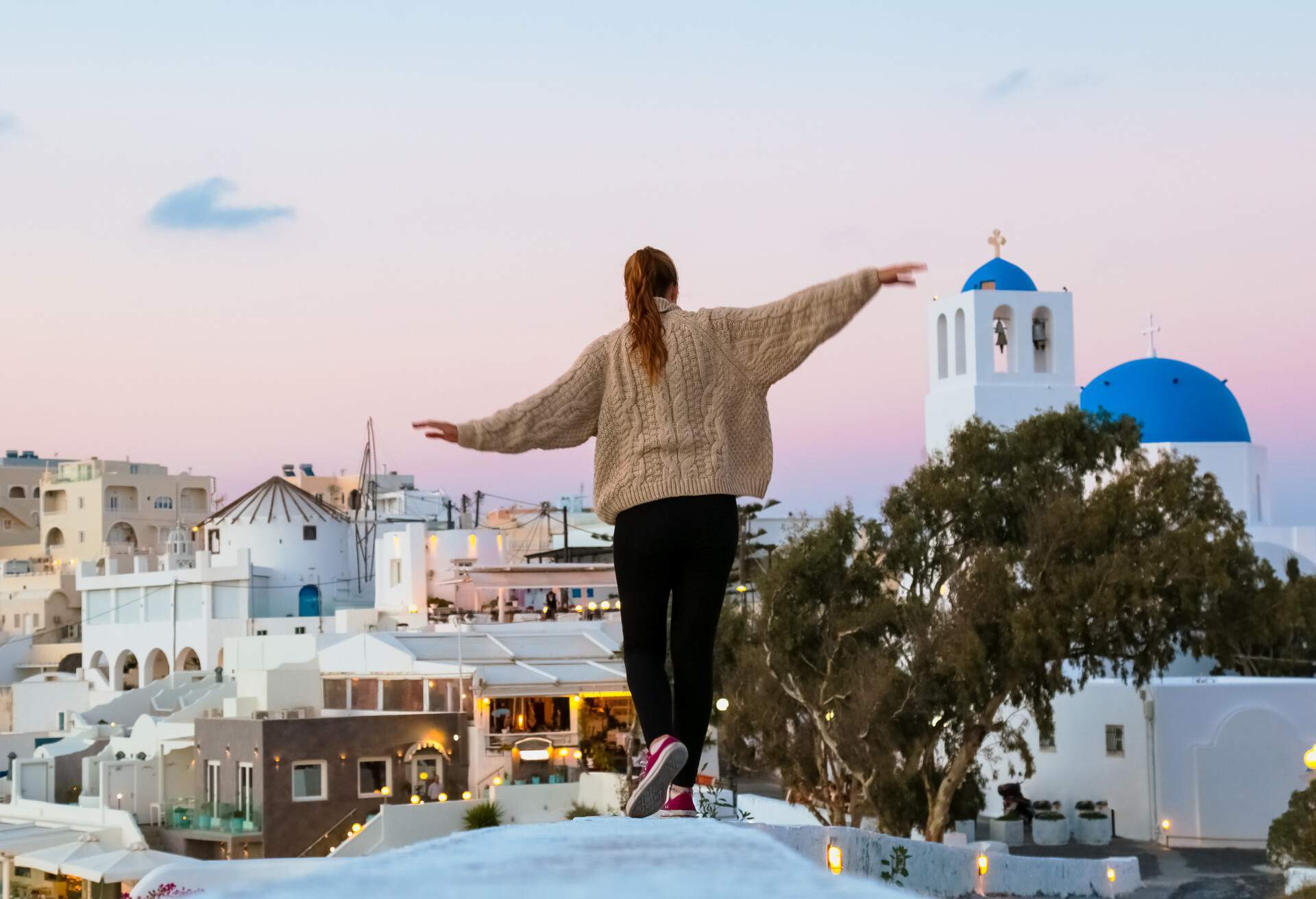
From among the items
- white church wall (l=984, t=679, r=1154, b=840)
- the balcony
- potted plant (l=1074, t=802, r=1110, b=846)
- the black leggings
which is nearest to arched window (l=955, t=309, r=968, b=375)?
white church wall (l=984, t=679, r=1154, b=840)

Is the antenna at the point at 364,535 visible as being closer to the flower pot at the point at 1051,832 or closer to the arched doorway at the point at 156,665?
the arched doorway at the point at 156,665

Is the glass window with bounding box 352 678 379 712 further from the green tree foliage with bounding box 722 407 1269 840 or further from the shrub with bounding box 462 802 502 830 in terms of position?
the green tree foliage with bounding box 722 407 1269 840

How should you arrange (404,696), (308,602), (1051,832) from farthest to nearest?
Answer: 1. (308,602)
2. (404,696)
3. (1051,832)

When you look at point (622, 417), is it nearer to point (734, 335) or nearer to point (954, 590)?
point (734, 335)

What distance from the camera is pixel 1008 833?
106ft

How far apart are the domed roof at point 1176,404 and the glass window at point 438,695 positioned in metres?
16.2

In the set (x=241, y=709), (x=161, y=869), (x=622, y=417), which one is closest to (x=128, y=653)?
(x=241, y=709)

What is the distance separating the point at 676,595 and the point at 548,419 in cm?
89

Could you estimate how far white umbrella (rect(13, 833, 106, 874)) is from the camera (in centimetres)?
3388

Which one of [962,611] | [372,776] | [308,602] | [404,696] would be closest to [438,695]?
[404,696]

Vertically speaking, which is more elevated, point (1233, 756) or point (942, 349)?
point (942, 349)

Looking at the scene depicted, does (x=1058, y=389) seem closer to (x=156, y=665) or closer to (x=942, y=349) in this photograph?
(x=942, y=349)

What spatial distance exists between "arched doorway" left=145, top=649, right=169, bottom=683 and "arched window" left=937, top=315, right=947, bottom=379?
34.7 metres

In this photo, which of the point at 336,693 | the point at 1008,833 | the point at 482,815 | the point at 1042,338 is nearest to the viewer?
the point at 1008,833
